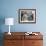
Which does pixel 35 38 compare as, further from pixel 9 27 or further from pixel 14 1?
pixel 14 1

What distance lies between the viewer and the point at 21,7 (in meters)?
4.47

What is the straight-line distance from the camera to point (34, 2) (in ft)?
14.7

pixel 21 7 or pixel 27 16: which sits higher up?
pixel 21 7

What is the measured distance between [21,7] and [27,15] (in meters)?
0.35

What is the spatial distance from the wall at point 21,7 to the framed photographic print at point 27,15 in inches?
4.3

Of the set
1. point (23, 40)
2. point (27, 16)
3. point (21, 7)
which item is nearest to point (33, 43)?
point (23, 40)

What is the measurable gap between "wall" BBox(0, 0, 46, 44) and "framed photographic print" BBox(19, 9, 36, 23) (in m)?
0.11

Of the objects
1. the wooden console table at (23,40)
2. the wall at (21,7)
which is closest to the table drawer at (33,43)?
the wooden console table at (23,40)

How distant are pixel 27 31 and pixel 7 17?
848 mm

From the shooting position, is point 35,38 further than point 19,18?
No

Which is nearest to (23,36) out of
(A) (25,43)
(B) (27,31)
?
(A) (25,43)

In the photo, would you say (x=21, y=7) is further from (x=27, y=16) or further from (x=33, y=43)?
(x=33, y=43)

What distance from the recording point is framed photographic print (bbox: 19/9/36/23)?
14.7ft

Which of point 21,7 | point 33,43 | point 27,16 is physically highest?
point 21,7
